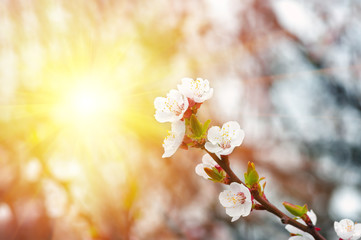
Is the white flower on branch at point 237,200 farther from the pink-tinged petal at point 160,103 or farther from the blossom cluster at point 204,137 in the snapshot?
the pink-tinged petal at point 160,103

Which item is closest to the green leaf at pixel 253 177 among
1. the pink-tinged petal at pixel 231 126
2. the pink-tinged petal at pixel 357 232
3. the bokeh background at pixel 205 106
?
the pink-tinged petal at pixel 231 126

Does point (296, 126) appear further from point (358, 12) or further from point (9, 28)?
point (9, 28)

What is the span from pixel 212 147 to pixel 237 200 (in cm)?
14

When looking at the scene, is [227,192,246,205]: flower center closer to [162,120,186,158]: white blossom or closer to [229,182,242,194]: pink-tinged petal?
[229,182,242,194]: pink-tinged petal

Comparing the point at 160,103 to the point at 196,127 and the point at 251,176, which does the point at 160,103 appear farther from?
the point at 251,176

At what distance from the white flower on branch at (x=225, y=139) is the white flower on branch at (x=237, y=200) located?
3.1 inches

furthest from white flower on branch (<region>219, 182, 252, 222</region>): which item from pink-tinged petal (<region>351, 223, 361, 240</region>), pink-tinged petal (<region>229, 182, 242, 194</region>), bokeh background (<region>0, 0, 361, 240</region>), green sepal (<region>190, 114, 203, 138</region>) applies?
bokeh background (<region>0, 0, 361, 240</region>)

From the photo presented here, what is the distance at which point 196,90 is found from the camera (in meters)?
0.67

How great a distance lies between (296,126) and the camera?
3699 mm

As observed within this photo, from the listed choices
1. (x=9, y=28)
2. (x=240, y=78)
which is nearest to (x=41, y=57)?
(x=9, y=28)

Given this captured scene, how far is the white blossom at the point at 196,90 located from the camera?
2.11ft

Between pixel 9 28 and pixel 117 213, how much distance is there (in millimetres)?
2171

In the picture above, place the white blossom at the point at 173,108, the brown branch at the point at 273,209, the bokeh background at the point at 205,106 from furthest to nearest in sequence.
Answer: the bokeh background at the point at 205,106
the white blossom at the point at 173,108
the brown branch at the point at 273,209

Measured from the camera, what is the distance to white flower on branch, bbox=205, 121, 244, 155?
22.3 inches
